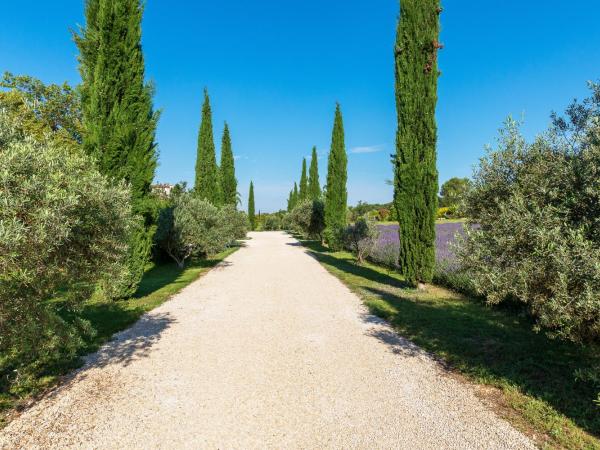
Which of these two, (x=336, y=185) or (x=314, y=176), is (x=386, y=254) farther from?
(x=314, y=176)

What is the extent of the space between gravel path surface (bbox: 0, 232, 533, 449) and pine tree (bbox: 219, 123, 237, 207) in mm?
27806

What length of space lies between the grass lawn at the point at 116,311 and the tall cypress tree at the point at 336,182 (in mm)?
11369

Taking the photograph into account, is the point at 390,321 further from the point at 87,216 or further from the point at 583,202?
the point at 87,216

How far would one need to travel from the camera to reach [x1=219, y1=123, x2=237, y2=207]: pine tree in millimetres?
34000

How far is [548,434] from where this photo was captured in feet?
10.8

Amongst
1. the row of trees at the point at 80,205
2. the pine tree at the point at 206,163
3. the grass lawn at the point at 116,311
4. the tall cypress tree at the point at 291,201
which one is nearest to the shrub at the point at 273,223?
the tall cypress tree at the point at 291,201

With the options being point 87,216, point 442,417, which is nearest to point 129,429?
point 87,216

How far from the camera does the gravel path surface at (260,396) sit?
330 cm

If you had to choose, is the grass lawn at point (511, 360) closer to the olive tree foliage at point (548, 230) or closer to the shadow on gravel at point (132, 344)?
the olive tree foliage at point (548, 230)

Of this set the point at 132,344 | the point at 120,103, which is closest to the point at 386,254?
the point at 120,103

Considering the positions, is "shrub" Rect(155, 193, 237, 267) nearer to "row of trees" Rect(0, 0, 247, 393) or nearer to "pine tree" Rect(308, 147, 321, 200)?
"row of trees" Rect(0, 0, 247, 393)

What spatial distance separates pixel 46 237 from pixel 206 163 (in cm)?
2306

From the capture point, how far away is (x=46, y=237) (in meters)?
3.05

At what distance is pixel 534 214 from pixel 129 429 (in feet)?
15.4
